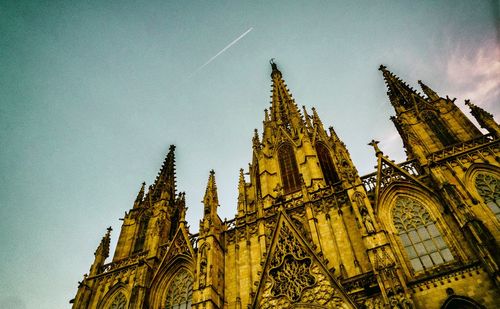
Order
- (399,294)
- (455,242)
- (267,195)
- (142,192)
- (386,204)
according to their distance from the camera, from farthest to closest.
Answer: (142,192) → (267,195) → (386,204) → (455,242) → (399,294)

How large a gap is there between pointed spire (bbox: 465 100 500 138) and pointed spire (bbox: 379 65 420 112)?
442 cm

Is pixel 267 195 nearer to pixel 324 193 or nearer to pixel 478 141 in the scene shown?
pixel 324 193

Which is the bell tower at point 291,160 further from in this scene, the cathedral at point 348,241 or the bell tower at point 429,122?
the bell tower at point 429,122

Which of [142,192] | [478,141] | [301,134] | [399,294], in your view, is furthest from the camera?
[142,192]

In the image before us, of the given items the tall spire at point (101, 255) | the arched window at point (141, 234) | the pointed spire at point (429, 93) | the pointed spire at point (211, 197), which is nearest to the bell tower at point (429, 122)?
the pointed spire at point (429, 93)

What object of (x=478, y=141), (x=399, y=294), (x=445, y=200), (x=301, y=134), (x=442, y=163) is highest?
(x=301, y=134)

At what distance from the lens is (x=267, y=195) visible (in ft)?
68.0

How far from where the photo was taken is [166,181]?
29.2 m

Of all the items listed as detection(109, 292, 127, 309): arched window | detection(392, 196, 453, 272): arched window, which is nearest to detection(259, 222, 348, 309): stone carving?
detection(392, 196, 453, 272): arched window

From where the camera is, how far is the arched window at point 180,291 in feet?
55.6

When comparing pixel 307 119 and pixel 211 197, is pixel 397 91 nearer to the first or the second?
pixel 307 119

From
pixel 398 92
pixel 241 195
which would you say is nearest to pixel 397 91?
pixel 398 92

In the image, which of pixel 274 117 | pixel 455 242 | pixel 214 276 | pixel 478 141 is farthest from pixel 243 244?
pixel 274 117

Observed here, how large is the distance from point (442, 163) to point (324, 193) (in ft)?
18.6
